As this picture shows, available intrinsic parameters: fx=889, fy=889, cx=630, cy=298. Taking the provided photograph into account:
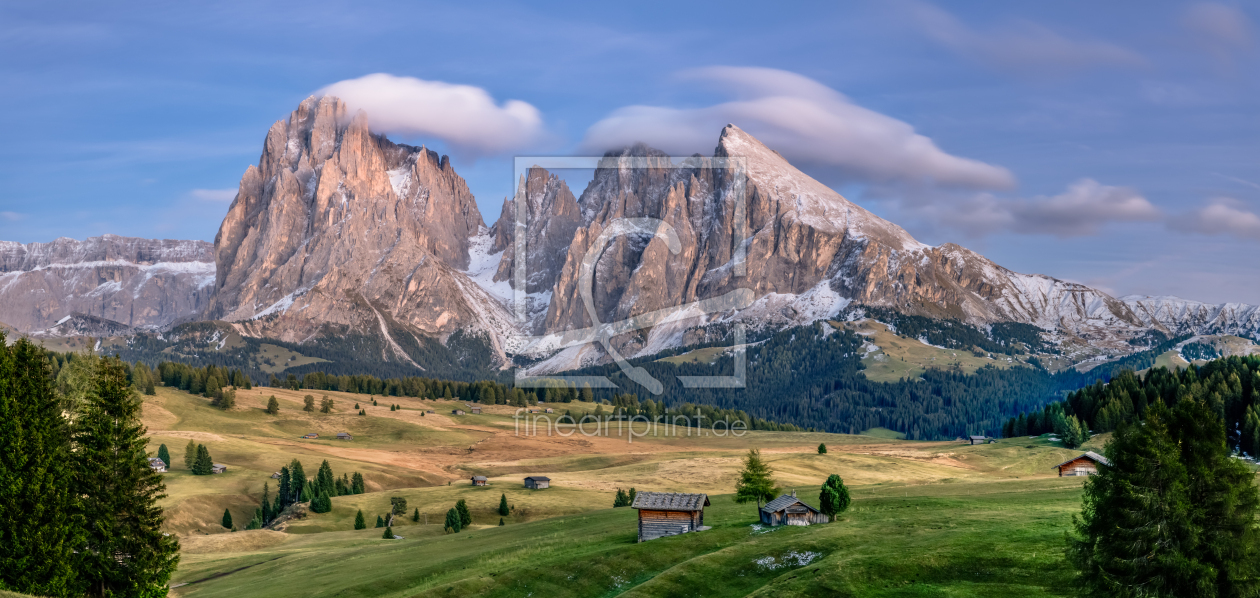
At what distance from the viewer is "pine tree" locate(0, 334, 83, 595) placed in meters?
41.0

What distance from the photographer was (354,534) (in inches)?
3711

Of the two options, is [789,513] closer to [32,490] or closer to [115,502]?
[115,502]

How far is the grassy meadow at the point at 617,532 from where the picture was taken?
148 ft

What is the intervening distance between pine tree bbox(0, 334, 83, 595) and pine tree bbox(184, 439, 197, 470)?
103 metres

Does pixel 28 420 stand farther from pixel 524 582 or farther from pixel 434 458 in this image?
pixel 434 458

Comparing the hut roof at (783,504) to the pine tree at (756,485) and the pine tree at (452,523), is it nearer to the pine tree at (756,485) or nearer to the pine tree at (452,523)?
the pine tree at (756,485)

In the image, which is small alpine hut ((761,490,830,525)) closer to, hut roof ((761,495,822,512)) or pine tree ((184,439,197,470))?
hut roof ((761,495,822,512))

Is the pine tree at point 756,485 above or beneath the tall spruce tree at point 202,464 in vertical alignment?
above

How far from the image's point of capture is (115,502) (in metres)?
46.1

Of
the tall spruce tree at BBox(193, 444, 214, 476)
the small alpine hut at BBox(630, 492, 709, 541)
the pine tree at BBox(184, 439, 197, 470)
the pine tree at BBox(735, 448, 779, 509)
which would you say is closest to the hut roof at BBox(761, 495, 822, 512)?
the small alpine hut at BBox(630, 492, 709, 541)

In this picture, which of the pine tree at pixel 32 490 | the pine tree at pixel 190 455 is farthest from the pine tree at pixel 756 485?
the pine tree at pixel 190 455

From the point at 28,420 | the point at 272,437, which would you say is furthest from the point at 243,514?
the point at 28,420

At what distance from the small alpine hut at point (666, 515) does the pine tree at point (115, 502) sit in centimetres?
3100

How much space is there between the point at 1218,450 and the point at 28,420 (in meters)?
52.2
